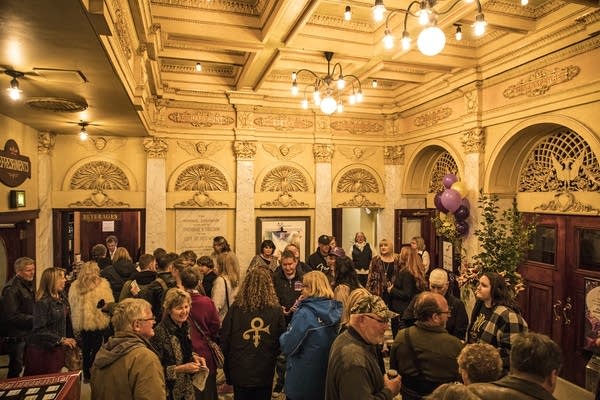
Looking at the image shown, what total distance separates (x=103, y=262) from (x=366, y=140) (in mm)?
5847

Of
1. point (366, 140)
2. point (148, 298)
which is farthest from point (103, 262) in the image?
point (366, 140)

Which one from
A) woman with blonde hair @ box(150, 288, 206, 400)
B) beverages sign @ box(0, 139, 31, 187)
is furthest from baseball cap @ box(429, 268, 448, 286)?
beverages sign @ box(0, 139, 31, 187)

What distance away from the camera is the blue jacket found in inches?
103

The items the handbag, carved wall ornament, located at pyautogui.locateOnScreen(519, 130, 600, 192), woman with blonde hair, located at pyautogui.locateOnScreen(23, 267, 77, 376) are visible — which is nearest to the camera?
the handbag

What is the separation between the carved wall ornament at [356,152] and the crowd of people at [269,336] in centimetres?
444

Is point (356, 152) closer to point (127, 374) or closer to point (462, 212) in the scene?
point (462, 212)

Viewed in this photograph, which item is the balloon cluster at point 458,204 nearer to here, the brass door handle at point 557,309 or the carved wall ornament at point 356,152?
the brass door handle at point 557,309

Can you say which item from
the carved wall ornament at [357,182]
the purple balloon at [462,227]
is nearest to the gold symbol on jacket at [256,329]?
the purple balloon at [462,227]

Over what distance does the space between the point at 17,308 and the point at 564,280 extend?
6.27m

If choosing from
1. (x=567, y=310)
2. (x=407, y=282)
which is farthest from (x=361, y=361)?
(x=567, y=310)

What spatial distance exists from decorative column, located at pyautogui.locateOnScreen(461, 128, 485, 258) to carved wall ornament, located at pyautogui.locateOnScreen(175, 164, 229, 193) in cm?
460

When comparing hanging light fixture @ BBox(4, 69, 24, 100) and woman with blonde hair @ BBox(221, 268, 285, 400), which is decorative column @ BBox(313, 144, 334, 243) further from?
hanging light fixture @ BBox(4, 69, 24, 100)

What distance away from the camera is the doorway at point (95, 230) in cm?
748

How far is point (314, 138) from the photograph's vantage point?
337 inches
